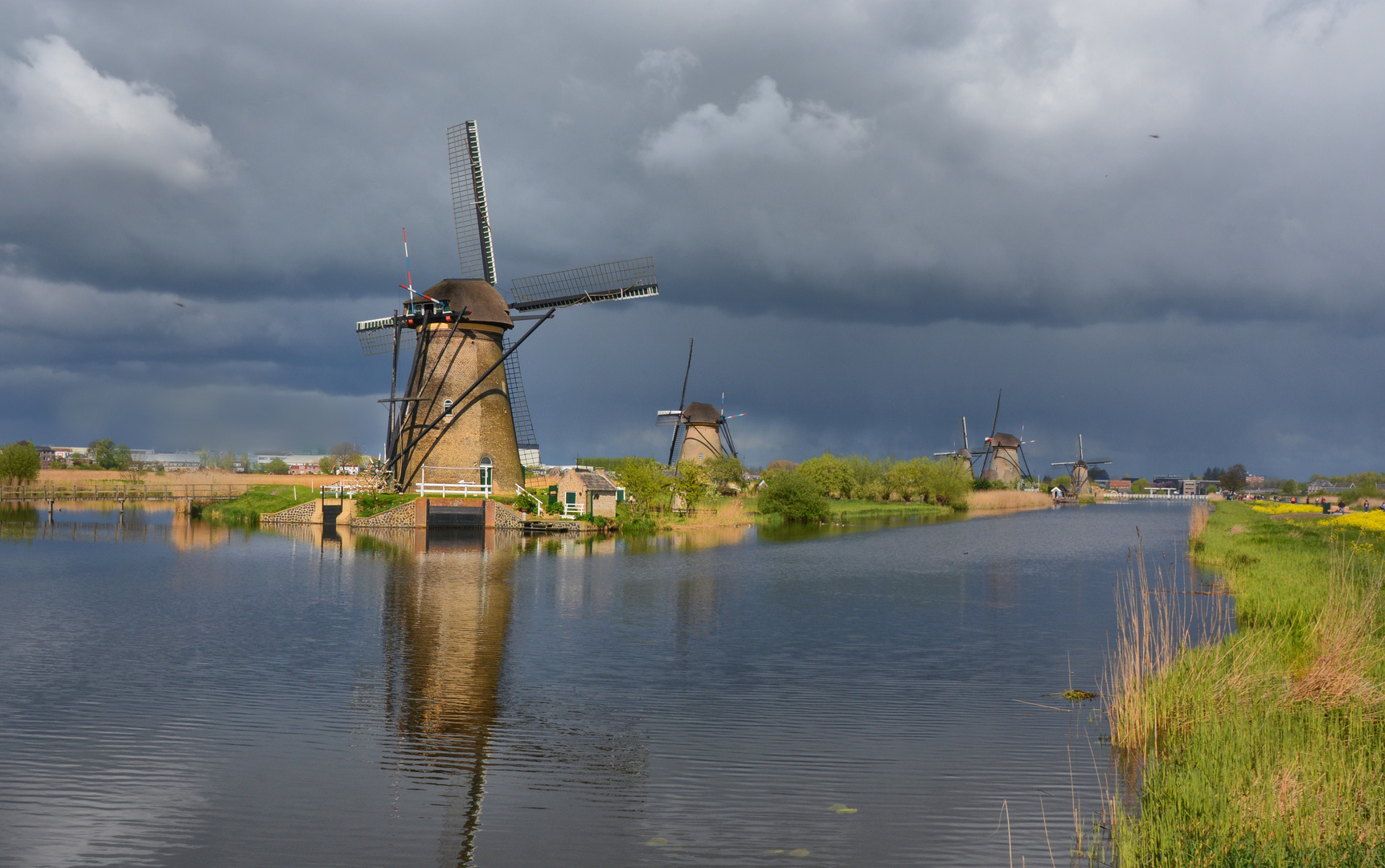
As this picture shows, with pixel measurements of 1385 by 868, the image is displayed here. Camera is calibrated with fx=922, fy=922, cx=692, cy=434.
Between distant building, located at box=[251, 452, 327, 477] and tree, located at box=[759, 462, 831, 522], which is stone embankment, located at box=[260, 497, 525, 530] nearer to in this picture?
tree, located at box=[759, 462, 831, 522]

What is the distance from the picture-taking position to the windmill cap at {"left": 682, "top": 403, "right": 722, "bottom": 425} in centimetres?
7353

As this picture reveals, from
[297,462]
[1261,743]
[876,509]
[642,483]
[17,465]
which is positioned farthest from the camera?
[297,462]

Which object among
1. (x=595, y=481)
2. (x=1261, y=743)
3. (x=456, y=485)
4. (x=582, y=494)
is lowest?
(x=1261, y=743)

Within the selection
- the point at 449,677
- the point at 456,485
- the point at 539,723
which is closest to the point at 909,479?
the point at 456,485

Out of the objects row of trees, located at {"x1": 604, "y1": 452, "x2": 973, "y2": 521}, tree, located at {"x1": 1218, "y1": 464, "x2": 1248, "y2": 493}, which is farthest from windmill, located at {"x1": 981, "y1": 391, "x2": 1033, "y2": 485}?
tree, located at {"x1": 1218, "y1": 464, "x2": 1248, "y2": 493}

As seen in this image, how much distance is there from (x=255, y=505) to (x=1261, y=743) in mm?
47613

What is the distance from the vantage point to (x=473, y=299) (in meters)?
40.6

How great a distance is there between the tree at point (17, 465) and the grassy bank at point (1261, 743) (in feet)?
238

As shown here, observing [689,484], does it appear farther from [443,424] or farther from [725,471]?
[725,471]

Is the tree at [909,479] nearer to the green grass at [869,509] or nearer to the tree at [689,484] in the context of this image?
the green grass at [869,509]

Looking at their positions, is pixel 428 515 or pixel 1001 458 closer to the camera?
pixel 428 515

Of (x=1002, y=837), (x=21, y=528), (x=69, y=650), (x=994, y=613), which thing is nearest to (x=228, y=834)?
(x=1002, y=837)

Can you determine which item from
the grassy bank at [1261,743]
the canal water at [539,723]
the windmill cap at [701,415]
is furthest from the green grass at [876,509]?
the grassy bank at [1261,743]

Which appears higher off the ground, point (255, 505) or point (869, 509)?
point (255, 505)
